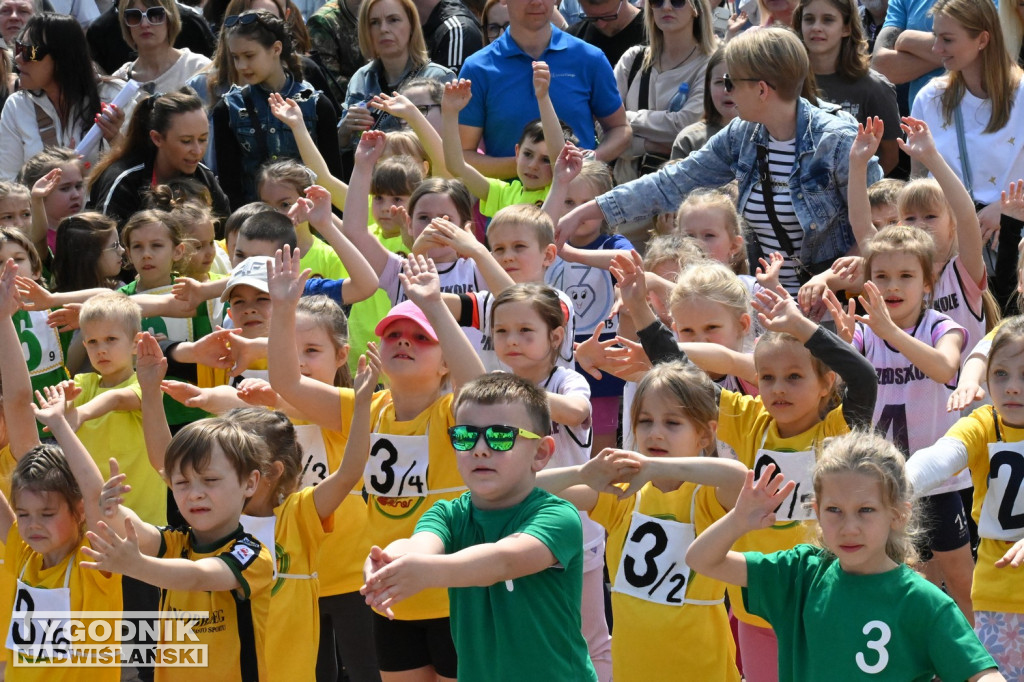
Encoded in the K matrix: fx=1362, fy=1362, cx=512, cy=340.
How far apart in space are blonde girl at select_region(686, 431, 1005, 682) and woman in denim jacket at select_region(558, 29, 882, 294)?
9.36 ft

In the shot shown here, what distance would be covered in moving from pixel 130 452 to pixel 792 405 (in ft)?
9.35

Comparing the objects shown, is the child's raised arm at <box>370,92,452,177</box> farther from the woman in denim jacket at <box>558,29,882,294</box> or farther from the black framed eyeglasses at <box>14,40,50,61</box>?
the black framed eyeglasses at <box>14,40,50,61</box>

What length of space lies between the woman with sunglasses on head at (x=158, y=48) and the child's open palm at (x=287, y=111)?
1.75m

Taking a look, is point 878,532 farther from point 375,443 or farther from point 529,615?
point 375,443

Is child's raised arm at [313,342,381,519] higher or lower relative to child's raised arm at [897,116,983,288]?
lower

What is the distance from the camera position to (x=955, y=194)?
5887mm

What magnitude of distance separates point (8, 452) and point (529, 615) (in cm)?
291

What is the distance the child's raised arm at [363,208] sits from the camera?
20.6ft

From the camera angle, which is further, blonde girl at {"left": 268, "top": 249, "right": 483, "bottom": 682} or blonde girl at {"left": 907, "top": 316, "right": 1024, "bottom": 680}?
blonde girl at {"left": 268, "top": 249, "right": 483, "bottom": 682}

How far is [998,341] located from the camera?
4410mm

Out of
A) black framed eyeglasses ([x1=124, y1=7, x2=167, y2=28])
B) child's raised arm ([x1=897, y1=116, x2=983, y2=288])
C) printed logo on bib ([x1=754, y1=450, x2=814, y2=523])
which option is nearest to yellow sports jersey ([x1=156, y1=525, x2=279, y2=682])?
printed logo on bib ([x1=754, y1=450, x2=814, y2=523])

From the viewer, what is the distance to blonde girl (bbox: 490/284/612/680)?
491 cm

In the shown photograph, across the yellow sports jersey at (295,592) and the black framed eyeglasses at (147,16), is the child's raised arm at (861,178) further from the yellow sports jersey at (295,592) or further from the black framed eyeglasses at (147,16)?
the black framed eyeglasses at (147,16)

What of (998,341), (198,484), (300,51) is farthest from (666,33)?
(198,484)
